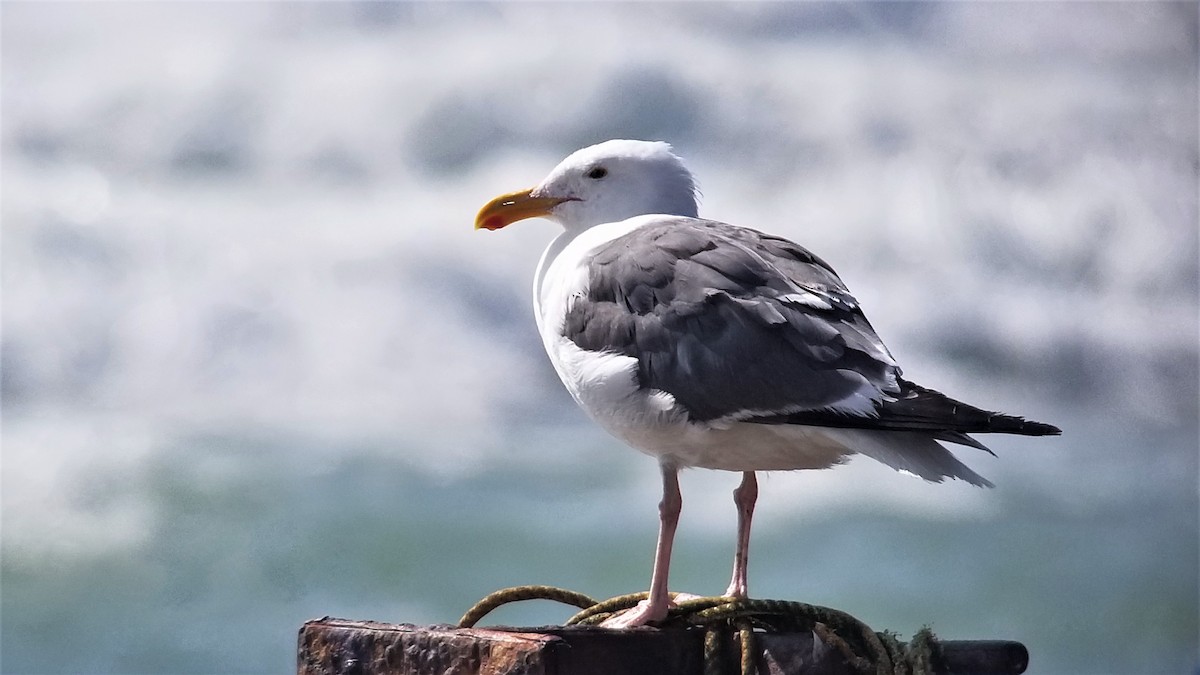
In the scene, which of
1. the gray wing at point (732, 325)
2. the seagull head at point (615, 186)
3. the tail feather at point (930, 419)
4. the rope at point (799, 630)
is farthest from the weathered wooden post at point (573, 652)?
the seagull head at point (615, 186)

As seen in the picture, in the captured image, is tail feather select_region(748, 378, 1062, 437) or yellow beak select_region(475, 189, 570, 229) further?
yellow beak select_region(475, 189, 570, 229)

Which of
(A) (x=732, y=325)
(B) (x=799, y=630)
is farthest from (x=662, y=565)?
(A) (x=732, y=325)

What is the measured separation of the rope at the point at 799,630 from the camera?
2.48 m

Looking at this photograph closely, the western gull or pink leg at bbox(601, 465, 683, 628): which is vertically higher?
the western gull

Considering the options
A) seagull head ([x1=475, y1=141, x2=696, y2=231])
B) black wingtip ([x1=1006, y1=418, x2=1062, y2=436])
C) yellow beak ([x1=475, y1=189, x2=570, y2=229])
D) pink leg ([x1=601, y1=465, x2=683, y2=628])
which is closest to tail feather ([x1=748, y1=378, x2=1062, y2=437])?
black wingtip ([x1=1006, y1=418, x2=1062, y2=436])

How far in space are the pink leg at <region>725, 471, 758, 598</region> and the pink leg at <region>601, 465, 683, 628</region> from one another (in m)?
0.23

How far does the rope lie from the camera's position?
2484mm

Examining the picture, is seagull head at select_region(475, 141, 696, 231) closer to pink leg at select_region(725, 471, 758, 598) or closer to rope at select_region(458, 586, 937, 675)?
pink leg at select_region(725, 471, 758, 598)

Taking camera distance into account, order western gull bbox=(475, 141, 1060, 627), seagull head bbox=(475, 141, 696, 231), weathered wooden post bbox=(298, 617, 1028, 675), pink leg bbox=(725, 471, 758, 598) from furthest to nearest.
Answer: seagull head bbox=(475, 141, 696, 231) < pink leg bbox=(725, 471, 758, 598) < western gull bbox=(475, 141, 1060, 627) < weathered wooden post bbox=(298, 617, 1028, 675)

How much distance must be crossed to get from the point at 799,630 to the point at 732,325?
2.60ft

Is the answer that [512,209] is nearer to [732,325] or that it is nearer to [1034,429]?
[732,325]

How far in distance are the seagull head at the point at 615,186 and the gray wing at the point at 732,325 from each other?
575 mm

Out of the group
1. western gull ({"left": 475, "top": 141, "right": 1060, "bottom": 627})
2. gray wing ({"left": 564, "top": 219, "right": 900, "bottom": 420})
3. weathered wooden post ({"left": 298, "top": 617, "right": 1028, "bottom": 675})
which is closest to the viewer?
weathered wooden post ({"left": 298, "top": 617, "right": 1028, "bottom": 675})

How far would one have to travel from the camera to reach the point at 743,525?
11.1ft
